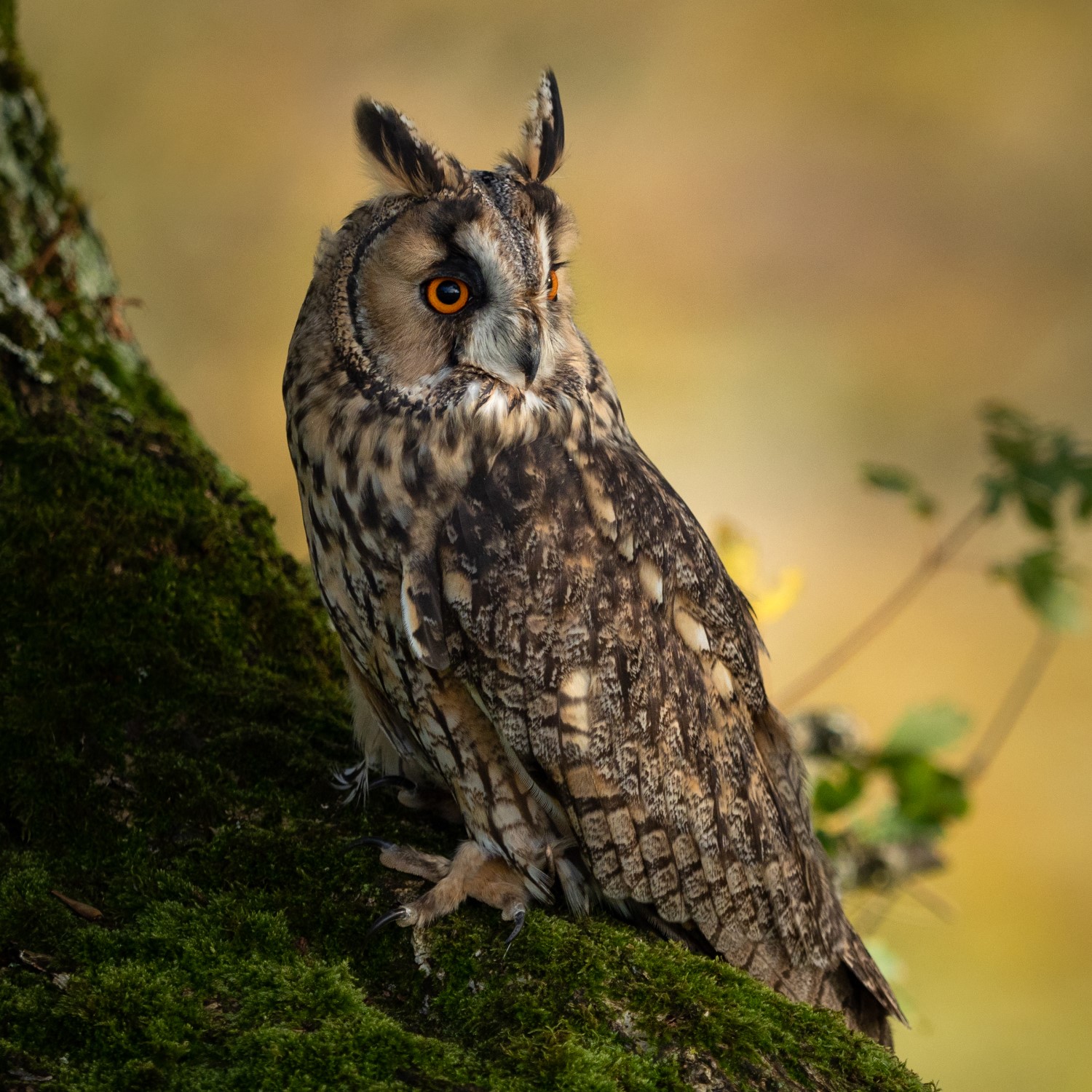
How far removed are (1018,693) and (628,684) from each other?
13.1 feet

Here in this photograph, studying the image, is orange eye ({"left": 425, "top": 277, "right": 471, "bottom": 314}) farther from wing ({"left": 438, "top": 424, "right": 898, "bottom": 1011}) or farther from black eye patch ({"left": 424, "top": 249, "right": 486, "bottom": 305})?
wing ({"left": 438, "top": 424, "right": 898, "bottom": 1011})

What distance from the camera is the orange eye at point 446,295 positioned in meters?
1.82

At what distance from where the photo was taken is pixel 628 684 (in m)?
1.73

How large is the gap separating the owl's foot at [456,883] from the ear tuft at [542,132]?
1.21 m

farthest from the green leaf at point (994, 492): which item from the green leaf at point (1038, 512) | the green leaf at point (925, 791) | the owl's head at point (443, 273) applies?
the owl's head at point (443, 273)

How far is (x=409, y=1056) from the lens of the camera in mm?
1320

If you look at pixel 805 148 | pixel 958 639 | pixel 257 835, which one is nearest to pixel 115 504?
pixel 257 835

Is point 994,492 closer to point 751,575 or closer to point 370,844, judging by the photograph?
point 751,575

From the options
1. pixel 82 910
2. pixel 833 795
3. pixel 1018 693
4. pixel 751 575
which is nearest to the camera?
pixel 82 910

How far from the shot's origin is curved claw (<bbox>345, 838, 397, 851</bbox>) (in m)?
1.72

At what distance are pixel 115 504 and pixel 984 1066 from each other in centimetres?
456

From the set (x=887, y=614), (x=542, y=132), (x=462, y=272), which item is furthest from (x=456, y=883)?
(x=887, y=614)

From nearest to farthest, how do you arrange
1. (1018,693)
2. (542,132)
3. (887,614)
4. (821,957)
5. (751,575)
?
(821,957) → (542,132) → (751,575) → (887,614) → (1018,693)

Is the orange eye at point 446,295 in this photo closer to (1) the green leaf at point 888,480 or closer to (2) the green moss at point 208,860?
(2) the green moss at point 208,860
